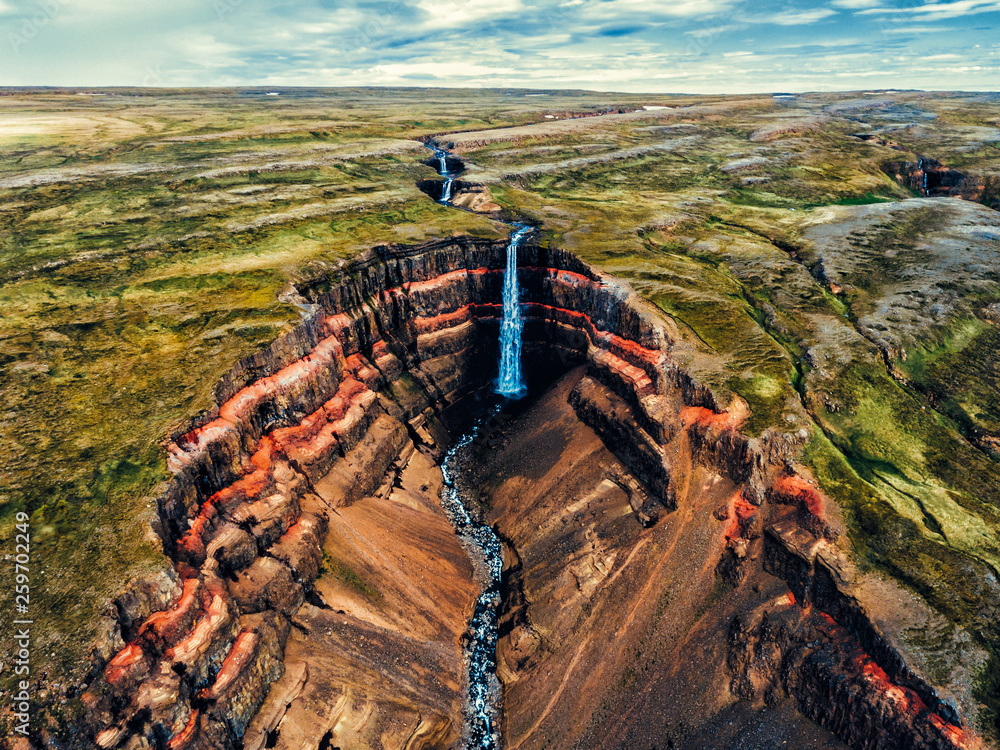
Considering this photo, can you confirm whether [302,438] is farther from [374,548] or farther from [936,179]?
[936,179]

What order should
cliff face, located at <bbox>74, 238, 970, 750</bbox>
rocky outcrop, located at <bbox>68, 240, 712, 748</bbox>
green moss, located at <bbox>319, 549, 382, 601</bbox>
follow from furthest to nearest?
green moss, located at <bbox>319, 549, 382, 601</bbox>, cliff face, located at <bbox>74, 238, 970, 750</bbox>, rocky outcrop, located at <bbox>68, 240, 712, 748</bbox>

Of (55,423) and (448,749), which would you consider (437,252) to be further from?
(448,749)

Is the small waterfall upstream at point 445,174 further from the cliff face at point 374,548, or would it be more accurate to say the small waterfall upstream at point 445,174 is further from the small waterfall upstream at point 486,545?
the cliff face at point 374,548

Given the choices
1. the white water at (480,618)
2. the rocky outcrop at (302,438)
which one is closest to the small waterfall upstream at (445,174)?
the rocky outcrop at (302,438)

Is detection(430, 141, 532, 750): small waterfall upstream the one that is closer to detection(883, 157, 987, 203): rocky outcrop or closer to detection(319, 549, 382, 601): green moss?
detection(319, 549, 382, 601): green moss

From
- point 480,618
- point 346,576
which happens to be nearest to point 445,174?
point 346,576

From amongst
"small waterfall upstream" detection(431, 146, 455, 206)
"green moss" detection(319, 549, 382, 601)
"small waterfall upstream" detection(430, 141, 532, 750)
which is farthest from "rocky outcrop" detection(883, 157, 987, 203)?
"green moss" detection(319, 549, 382, 601)
